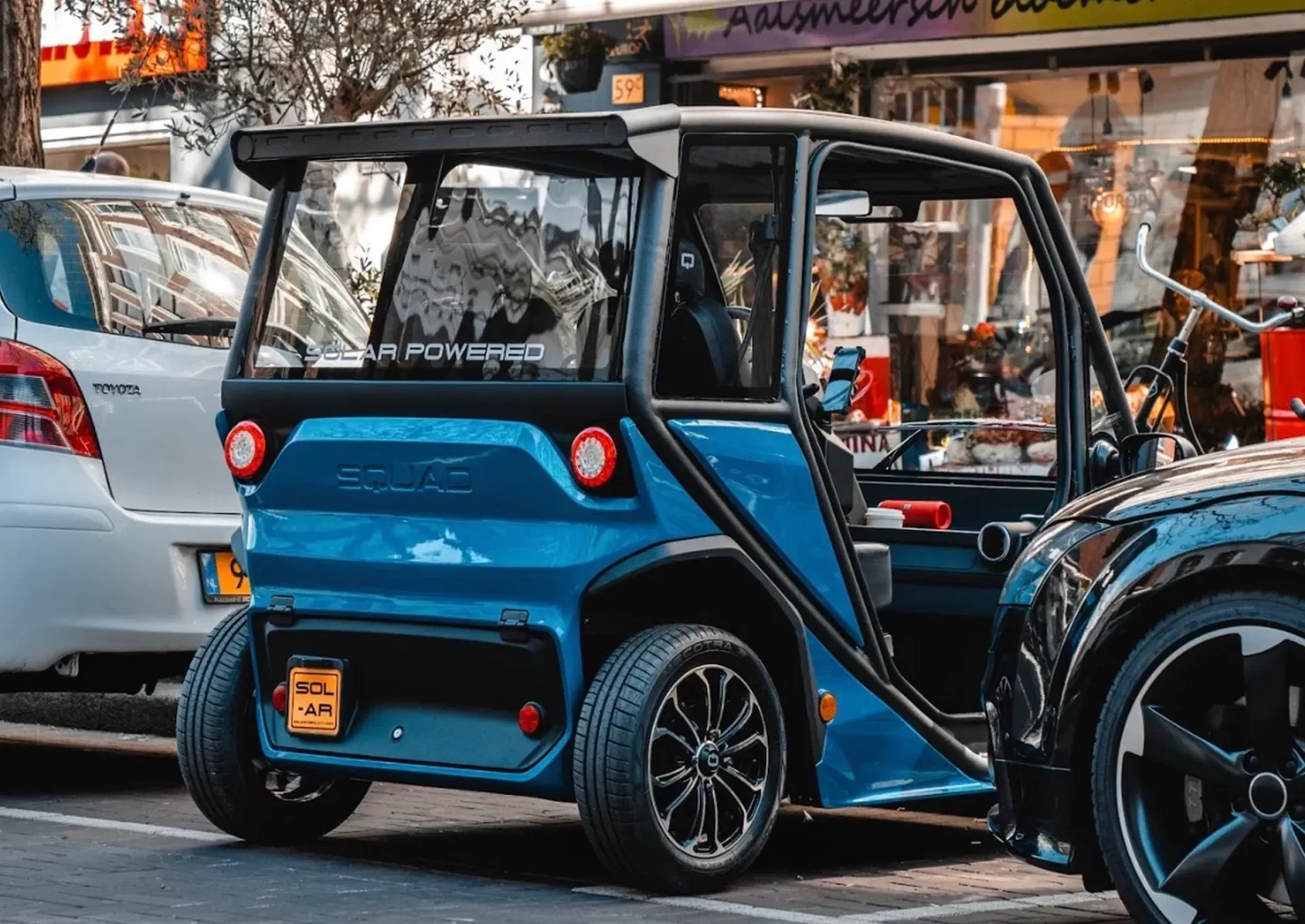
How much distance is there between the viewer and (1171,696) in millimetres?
4707

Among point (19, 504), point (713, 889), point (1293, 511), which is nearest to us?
point (1293, 511)

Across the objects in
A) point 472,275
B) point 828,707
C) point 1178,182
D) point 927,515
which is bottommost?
point 828,707

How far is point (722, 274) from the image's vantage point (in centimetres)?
614

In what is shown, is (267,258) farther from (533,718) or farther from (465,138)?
(533,718)

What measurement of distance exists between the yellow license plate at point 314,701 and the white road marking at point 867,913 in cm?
77

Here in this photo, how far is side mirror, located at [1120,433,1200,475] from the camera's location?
254 inches

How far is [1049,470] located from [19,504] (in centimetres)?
306

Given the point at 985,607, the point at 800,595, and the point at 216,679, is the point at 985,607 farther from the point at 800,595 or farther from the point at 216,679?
the point at 216,679

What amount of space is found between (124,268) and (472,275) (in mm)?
1976

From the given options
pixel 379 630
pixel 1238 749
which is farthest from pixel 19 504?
pixel 1238 749

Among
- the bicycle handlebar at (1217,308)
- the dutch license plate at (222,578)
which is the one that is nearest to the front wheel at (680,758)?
the bicycle handlebar at (1217,308)

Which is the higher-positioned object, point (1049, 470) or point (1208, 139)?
point (1208, 139)

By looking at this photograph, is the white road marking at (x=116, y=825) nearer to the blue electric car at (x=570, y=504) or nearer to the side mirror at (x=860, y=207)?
the blue electric car at (x=570, y=504)

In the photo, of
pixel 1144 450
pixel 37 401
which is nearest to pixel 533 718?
pixel 1144 450
